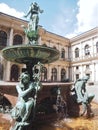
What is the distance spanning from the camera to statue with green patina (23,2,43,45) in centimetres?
757

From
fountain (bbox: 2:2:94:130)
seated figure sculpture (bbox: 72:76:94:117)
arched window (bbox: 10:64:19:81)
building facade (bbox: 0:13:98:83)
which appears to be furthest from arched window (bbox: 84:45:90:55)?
seated figure sculpture (bbox: 72:76:94:117)

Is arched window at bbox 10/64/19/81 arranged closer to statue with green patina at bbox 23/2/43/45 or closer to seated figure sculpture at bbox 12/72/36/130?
statue with green patina at bbox 23/2/43/45

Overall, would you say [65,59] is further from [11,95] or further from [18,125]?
[18,125]

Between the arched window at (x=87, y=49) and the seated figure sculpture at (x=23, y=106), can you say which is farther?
the arched window at (x=87, y=49)

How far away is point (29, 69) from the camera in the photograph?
7117 mm

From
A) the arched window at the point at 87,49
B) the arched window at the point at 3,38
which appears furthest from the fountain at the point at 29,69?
the arched window at the point at 87,49

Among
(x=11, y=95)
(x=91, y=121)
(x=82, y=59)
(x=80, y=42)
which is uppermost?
(x=80, y=42)

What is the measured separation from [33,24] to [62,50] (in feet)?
84.0

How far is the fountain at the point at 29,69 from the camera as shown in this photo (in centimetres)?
421

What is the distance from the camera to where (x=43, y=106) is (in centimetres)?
816

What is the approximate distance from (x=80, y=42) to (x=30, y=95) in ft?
92.6

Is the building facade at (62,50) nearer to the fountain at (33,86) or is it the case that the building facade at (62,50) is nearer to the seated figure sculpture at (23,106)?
the fountain at (33,86)

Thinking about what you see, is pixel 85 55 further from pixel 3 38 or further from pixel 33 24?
pixel 33 24

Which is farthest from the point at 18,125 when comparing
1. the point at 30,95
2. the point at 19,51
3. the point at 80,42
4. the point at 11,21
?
the point at 80,42
